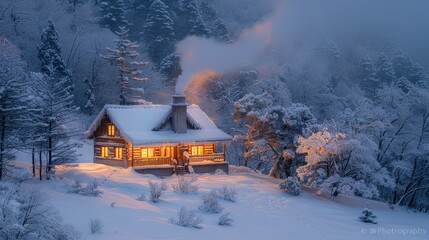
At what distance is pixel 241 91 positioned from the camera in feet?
197

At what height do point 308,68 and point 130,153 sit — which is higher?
point 308,68

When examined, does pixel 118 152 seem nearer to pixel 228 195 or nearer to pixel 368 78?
pixel 228 195

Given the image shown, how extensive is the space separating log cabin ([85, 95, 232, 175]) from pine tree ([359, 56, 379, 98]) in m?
41.6

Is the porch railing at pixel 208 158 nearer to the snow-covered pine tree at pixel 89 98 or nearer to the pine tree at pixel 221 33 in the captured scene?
the snow-covered pine tree at pixel 89 98

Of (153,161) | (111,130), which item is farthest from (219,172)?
(111,130)

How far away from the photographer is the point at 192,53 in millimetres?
43594

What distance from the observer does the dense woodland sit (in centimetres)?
2492

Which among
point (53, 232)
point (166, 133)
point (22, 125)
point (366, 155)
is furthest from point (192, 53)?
point (53, 232)

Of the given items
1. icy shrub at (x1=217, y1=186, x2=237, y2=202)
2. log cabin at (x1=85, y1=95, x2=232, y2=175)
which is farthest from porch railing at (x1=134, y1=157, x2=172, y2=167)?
icy shrub at (x1=217, y1=186, x2=237, y2=202)

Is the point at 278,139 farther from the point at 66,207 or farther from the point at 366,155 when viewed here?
the point at 66,207

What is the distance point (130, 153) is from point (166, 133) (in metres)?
3.10

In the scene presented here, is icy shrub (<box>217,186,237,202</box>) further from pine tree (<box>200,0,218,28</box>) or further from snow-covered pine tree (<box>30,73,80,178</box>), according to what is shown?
pine tree (<box>200,0,218,28</box>)

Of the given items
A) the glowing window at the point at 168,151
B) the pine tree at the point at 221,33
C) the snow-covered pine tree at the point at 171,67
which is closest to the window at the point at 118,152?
the glowing window at the point at 168,151

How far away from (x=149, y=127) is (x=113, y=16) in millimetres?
41837
